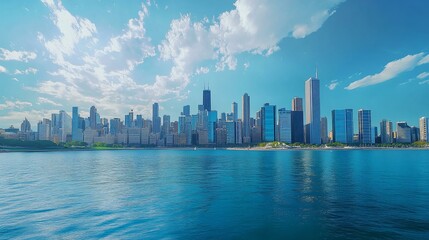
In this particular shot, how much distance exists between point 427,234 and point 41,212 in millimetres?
45024

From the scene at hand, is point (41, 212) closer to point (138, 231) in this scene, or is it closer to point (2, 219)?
point (2, 219)

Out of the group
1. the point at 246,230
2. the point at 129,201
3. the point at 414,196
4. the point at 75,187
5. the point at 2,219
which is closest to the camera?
the point at 246,230

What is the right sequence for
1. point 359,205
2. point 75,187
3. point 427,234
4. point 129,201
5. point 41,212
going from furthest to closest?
point 75,187 → point 129,201 → point 359,205 → point 41,212 → point 427,234

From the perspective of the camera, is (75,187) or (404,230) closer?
(404,230)

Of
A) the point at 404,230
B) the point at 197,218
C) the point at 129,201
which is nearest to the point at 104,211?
the point at 129,201

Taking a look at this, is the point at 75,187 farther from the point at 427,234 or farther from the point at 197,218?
the point at 427,234

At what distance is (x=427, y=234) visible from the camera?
85.1 feet

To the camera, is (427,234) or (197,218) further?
(197,218)

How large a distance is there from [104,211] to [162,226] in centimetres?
1064

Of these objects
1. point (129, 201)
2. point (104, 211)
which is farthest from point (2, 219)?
point (129, 201)

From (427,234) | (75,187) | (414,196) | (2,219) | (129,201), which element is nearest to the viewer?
(427,234)

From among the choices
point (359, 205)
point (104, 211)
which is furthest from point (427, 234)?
point (104, 211)

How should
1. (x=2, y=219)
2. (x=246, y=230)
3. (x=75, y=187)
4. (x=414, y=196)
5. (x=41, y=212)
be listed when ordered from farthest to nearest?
(x=75, y=187), (x=414, y=196), (x=41, y=212), (x=2, y=219), (x=246, y=230)

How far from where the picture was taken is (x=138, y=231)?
2733cm
